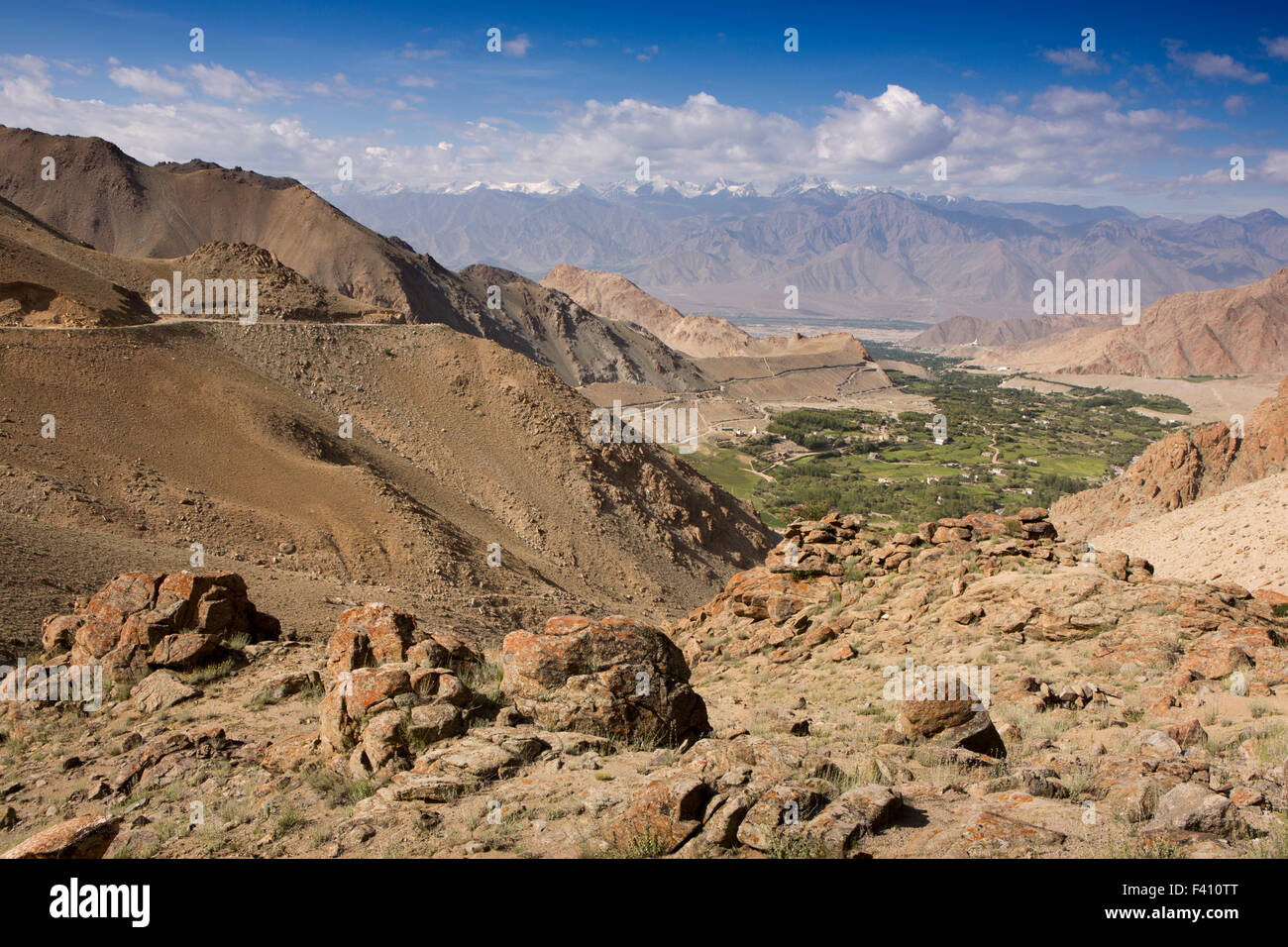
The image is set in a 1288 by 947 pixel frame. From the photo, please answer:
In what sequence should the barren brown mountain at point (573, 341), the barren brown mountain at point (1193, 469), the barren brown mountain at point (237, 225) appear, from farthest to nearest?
the barren brown mountain at point (573, 341) → the barren brown mountain at point (237, 225) → the barren brown mountain at point (1193, 469)

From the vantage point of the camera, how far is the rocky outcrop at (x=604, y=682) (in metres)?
10.7

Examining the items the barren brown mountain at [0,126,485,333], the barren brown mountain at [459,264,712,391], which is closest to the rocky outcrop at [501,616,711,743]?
Answer: the barren brown mountain at [0,126,485,333]

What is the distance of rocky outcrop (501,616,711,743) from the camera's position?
35.1 ft

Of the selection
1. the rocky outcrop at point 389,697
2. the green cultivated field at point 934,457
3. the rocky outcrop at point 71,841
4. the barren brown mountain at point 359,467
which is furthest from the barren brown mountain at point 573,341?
the rocky outcrop at point 71,841

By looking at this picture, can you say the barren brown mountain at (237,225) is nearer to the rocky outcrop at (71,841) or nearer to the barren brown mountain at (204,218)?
the barren brown mountain at (204,218)

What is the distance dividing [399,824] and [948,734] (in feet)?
24.7

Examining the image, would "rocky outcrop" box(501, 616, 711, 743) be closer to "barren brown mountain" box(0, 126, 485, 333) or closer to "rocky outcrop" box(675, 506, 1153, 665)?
"rocky outcrop" box(675, 506, 1153, 665)

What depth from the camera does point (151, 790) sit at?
9.80 meters

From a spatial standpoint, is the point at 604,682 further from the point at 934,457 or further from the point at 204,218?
the point at 204,218

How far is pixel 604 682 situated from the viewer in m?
11.0

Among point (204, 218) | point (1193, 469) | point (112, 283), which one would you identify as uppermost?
→ point (204, 218)

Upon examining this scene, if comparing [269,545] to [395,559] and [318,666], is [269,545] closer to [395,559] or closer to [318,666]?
[395,559]

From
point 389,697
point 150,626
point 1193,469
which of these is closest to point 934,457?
point 1193,469
